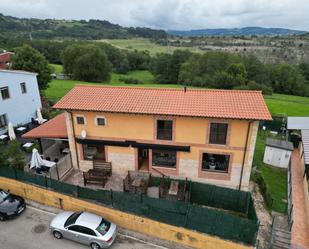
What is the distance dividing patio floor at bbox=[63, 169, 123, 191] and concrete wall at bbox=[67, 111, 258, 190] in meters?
0.68

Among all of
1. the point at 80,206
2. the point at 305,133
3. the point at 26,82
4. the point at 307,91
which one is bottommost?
the point at 307,91

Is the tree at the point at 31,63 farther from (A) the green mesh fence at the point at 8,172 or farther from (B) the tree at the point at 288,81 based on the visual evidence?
(B) the tree at the point at 288,81

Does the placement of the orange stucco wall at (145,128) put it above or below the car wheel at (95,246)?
above

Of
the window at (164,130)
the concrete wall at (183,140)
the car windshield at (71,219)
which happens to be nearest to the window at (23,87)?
the concrete wall at (183,140)

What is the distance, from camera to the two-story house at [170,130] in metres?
16.2

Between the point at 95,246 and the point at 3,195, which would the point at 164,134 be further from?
the point at 3,195

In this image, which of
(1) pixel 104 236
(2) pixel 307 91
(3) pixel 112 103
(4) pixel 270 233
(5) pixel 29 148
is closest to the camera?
(1) pixel 104 236

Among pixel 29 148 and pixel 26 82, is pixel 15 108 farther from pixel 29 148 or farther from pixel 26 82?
pixel 29 148

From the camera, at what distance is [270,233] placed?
47.5 feet

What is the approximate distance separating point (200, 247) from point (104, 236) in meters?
5.17


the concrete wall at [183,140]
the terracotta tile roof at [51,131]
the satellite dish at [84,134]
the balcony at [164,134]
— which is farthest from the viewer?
the terracotta tile roof at [51,131]

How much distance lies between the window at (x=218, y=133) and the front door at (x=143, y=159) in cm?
533

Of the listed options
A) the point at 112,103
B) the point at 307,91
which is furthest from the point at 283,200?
the point at 307,91

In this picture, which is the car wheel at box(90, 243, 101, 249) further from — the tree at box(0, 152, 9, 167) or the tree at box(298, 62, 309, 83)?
the tree at box(298, 62, 309, 83)
